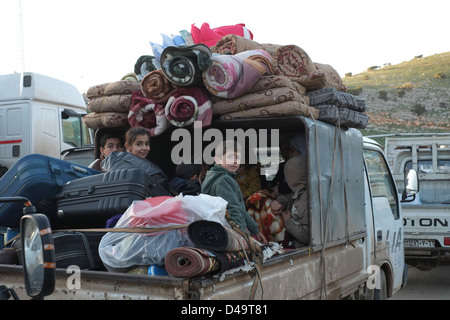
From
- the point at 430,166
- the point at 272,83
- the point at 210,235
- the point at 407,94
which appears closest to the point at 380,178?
the point at 272,83

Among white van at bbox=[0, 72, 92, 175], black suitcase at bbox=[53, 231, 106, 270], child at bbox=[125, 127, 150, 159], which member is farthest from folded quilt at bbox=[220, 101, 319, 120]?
white van at bbox=[0, 72, 92, 175]

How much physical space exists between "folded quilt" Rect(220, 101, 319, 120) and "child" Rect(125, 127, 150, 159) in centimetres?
65

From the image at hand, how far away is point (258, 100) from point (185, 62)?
1.99ft

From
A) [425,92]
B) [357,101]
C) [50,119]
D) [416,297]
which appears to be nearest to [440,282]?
[416,297]

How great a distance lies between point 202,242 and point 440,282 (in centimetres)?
739

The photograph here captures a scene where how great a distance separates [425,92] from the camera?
5556cm

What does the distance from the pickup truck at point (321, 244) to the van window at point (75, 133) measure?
22.8 ft

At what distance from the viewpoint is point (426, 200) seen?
8.70 m

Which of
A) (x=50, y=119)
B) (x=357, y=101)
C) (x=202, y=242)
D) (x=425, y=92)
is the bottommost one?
(x=202, y=242)

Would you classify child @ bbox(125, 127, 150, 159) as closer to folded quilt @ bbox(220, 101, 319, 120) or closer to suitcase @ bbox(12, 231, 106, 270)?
folded quilt @ bbox(220, 101, 319, 120)

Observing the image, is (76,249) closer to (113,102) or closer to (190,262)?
(190,262)
